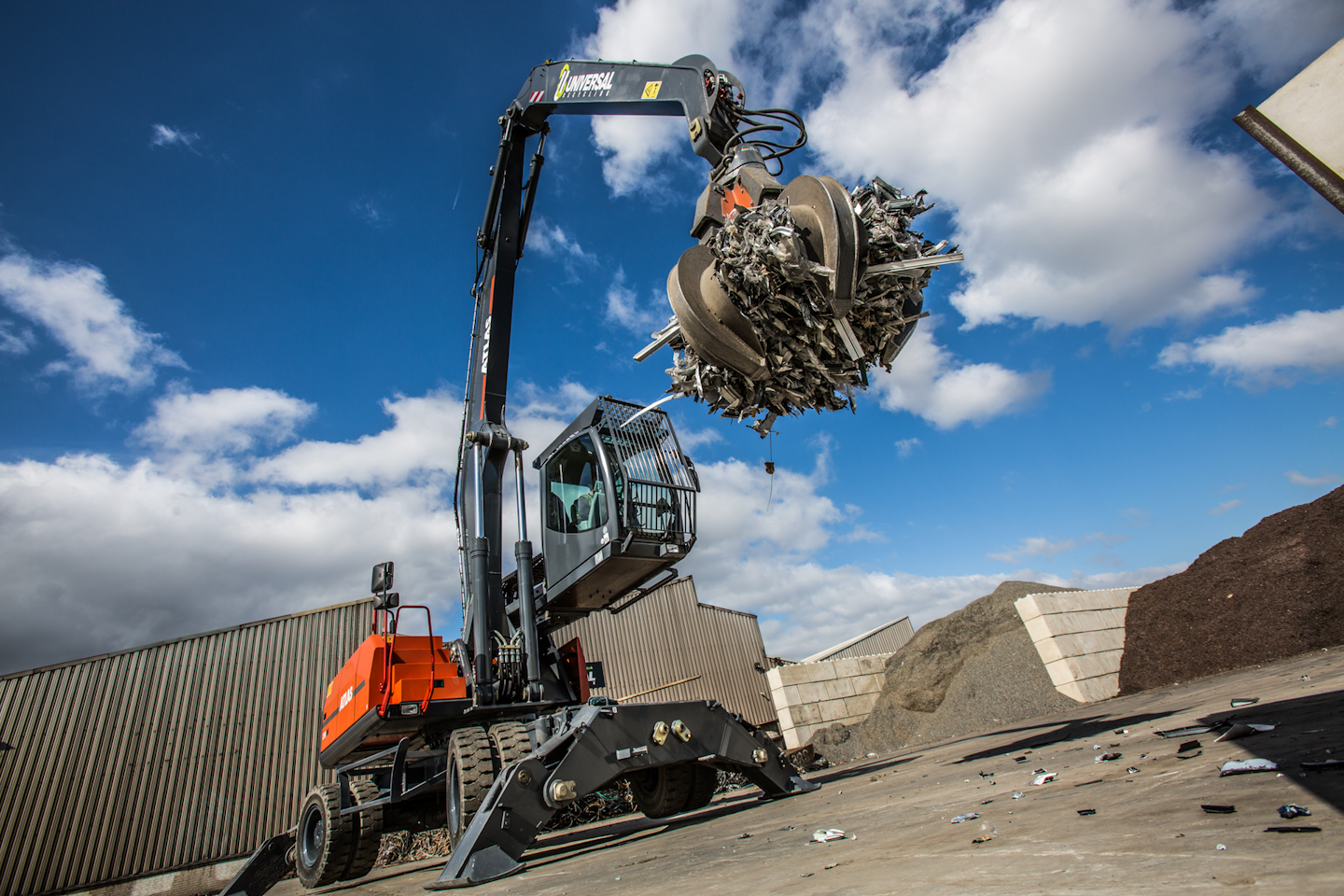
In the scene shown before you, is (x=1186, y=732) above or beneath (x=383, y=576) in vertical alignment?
beneath

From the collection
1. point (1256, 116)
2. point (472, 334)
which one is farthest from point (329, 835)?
point (1256, 116)

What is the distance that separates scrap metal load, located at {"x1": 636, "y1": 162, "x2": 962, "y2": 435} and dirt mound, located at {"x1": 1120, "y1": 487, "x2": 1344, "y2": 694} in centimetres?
890

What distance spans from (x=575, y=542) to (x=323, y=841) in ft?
13.1

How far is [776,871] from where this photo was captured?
2.58 meters

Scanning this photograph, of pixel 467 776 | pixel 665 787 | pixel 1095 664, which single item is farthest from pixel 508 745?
pixel 1095 664

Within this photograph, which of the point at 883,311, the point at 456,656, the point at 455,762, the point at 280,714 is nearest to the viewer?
the point at 883,311

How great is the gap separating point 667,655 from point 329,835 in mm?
12905

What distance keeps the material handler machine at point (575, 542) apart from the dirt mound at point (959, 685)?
605 cm

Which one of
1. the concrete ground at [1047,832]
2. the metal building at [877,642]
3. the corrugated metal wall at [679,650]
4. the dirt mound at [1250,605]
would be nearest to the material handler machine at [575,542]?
the concrete ground at [1047,832]

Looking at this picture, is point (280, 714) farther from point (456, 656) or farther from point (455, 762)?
point (455, 762)

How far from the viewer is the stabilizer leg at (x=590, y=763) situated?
421cm

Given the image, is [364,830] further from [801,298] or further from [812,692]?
[812,692]

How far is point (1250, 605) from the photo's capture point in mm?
9570

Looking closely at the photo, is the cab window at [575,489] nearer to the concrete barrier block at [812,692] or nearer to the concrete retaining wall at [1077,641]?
the concrete retaining wall at [1077,641]
